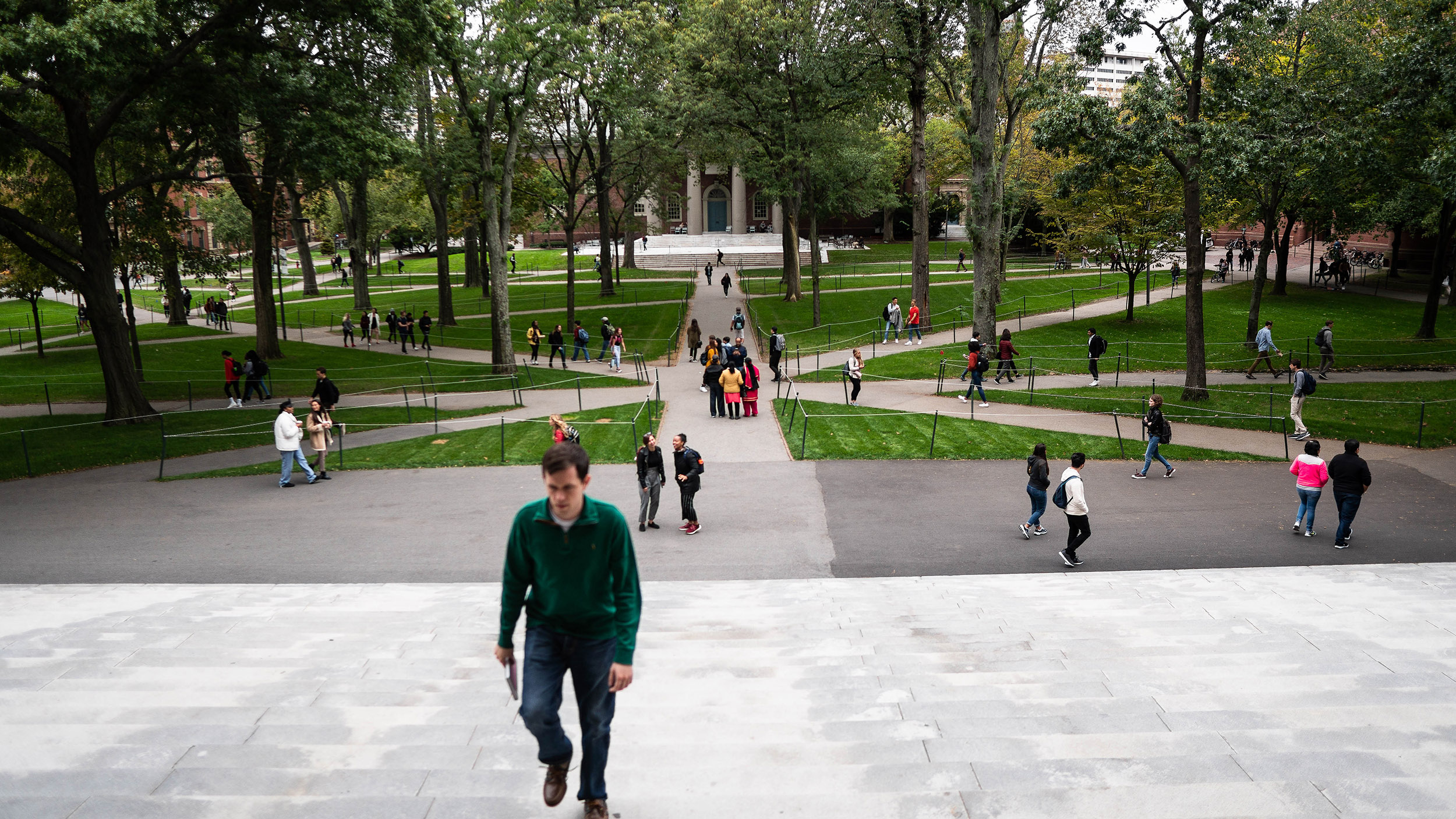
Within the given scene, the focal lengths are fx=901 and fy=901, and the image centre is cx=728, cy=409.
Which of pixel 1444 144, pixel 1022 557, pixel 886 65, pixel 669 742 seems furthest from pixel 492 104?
pixel 669 742

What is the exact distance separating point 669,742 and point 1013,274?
51.3 m

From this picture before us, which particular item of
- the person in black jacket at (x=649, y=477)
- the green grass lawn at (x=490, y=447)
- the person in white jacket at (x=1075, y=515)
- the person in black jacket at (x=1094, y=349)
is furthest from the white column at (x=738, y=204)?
the person in white jacket at (x=1075, y=515)

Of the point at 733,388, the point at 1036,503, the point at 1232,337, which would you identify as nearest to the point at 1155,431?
the point at 1036,503

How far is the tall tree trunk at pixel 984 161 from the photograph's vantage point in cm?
2573

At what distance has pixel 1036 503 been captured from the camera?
12.4 meters

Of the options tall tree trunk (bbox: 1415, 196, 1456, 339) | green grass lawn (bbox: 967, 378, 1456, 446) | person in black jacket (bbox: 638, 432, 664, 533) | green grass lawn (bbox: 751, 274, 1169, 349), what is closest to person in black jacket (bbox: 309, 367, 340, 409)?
person in black jacket (bbox: 638, 432, 664, 533)

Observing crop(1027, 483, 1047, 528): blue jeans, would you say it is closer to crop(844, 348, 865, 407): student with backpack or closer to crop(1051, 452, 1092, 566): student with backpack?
crop(1051, 452, 1092, 566): student with backpack

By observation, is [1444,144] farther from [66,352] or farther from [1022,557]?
[66,352]

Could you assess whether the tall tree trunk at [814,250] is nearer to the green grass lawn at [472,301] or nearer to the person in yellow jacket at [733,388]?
the green grass lawn at [472,301]

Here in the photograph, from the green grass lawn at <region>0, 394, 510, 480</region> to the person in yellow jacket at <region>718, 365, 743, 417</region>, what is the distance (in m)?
6.16

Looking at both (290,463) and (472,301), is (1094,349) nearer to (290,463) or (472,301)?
(290,463)

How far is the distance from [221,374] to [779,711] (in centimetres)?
3033

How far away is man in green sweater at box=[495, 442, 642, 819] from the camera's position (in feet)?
13.9

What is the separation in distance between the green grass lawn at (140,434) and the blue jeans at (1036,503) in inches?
580
